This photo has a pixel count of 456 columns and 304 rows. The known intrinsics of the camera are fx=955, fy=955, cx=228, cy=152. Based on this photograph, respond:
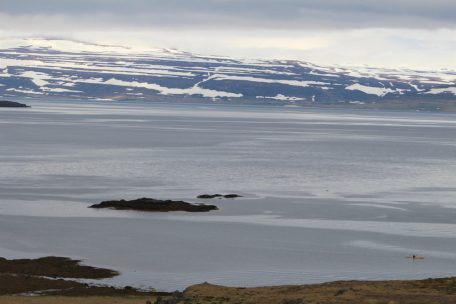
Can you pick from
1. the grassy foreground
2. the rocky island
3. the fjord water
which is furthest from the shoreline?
the rocky island

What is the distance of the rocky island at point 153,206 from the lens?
A: 151ft

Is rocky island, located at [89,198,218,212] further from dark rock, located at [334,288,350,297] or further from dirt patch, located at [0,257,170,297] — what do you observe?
dark rock, located at [334,288,350,297]

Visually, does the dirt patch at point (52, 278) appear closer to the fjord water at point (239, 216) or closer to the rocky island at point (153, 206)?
the fjord water at point (239, 216)

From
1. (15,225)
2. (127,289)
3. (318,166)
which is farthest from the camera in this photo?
(318,166)

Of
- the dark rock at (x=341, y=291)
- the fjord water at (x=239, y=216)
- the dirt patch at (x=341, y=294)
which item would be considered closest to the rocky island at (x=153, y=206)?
the fjord water at (x=239, y=216)

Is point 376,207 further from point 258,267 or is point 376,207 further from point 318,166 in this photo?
point 318,166

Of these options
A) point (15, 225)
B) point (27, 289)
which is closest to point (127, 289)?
point (27, 289)

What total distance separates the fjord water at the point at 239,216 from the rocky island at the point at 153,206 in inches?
42.2

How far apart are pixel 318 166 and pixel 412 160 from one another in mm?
12545

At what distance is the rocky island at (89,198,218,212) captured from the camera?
46.0 m

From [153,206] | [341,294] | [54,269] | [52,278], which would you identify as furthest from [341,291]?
[153,206]

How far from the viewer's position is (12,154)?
78.9 metres

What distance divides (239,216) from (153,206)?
467cm

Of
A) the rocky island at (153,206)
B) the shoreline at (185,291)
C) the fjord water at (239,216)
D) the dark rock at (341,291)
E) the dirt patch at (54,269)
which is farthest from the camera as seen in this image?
the rocky island at (153,206)
